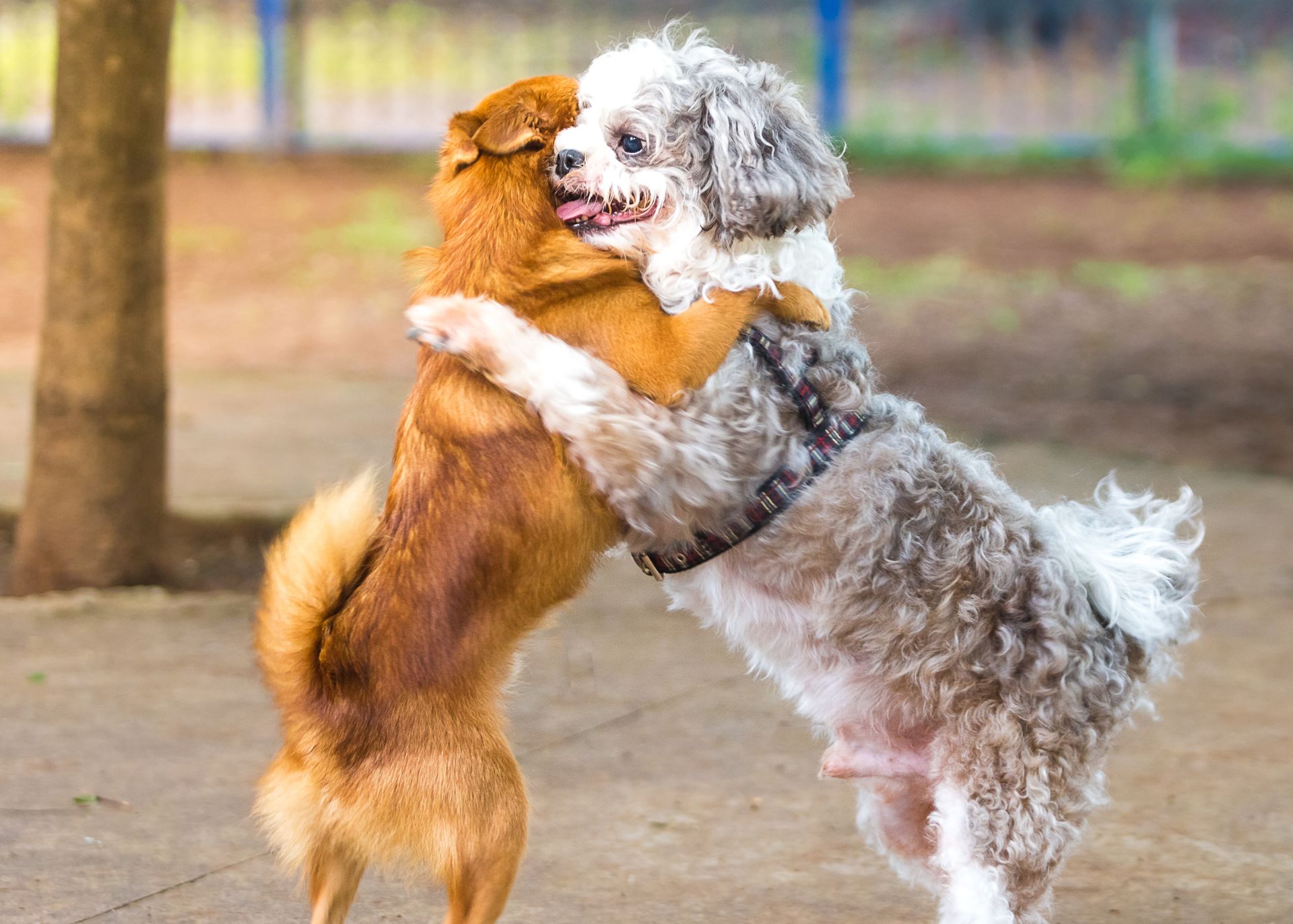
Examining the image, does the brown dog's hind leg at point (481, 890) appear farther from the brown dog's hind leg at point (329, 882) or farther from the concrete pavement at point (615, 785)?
the concrete pavement at point (615, 785)

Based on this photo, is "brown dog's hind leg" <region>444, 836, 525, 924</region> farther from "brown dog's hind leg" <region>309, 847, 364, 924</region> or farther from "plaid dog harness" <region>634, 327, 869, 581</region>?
"plaid dog harness" <region>634, 327, 869, 581</region>

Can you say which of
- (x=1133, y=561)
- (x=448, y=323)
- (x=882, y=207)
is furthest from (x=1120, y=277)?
(x=448, y=323)

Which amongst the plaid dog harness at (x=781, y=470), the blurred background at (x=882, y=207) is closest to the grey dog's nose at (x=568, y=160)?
the plaid dog harness at (x=781, y=470)

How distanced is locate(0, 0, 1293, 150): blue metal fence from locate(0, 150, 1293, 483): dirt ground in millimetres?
1004

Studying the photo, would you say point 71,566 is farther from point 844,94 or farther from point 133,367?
point 844,94

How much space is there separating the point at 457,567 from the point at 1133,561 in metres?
1.39

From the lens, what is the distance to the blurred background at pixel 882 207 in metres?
8.03

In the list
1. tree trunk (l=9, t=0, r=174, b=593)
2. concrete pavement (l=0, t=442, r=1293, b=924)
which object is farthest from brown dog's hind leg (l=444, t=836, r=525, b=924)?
tree trunk (l=9, t=0, r=174, b=593)

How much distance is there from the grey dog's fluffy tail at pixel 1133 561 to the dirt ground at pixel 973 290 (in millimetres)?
4328

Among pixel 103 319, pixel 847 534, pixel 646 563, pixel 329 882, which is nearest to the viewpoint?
pixel 329 882

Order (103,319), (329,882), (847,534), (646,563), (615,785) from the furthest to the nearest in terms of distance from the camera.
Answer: (103,319) → (615,785) → (646,563) → (847,534) → (329,882)

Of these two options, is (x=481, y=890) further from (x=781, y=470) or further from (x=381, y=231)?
(x=381, y=231)

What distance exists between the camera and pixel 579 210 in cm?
293

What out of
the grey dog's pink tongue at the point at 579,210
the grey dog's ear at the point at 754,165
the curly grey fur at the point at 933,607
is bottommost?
the curly grey fur at the point at 933,607
